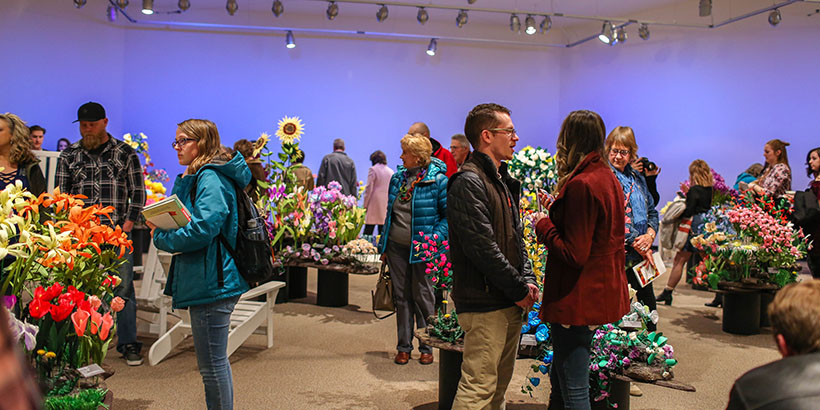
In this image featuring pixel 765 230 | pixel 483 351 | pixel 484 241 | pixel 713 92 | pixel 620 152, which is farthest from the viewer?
pixel 713 92

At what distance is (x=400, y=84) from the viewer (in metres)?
11.9

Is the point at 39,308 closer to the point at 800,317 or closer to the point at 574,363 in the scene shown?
the point at 574,363

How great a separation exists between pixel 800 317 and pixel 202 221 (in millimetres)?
1927

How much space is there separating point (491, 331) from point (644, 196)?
5.97 feet

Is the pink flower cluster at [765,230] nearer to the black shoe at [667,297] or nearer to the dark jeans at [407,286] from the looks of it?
the black shoe at [667,297]

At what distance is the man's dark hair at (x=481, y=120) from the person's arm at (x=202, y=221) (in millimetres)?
988

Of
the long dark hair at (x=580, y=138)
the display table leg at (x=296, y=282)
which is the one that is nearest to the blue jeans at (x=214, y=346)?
the long dark hair at (x=580, y=138)

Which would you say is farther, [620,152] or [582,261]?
[620,152]

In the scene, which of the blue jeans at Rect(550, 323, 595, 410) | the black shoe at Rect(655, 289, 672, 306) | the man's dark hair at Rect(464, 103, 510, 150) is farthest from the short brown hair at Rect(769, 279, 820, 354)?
the black shoe at Rect(655, 289, 672, 306)

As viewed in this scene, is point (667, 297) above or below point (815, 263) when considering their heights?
below

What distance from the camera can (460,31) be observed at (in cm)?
1209

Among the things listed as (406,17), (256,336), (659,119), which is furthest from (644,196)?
(406,17)

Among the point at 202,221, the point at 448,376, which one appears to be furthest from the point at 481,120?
the point at 448,376

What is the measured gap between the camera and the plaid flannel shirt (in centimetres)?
391
